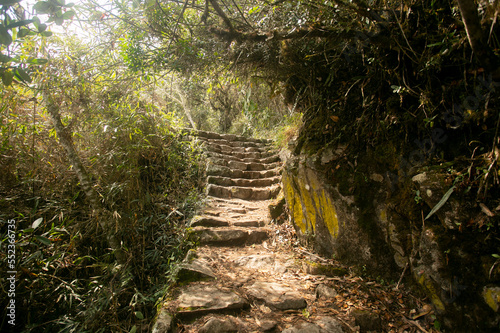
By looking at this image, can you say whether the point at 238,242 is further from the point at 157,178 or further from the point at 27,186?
the point at 27,186

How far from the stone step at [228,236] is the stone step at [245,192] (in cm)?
127

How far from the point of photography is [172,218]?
3414mm

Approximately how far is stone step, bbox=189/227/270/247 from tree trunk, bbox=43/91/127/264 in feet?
2.91

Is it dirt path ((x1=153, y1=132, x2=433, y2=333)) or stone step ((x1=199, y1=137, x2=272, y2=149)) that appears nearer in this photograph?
dirt path ((x1=153, y1=132, x2=433, y2=333))

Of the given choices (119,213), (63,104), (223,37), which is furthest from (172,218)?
(223,37)

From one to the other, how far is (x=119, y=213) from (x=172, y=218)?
735 millimetres

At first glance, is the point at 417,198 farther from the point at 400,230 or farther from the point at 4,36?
the point at 4,36

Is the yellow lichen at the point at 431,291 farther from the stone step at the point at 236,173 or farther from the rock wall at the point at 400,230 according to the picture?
the stone step at the point at 236,173

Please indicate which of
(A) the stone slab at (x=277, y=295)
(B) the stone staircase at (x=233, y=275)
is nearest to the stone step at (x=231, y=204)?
(B) the stone staircase at (x=233, y=275)

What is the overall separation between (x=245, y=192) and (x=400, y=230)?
3084 millimetres

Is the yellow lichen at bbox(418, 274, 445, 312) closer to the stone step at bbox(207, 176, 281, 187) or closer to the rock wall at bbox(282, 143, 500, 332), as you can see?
the rock wall at bbox(282, 143, 500, 332)

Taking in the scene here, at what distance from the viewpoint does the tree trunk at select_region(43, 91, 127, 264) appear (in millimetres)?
2678

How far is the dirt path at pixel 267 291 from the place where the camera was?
174 centimetres

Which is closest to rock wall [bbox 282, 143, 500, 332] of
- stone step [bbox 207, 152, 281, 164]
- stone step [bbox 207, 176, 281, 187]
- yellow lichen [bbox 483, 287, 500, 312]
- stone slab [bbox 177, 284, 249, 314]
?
yellow lichen [bbox 483, 287, 500, 312]
